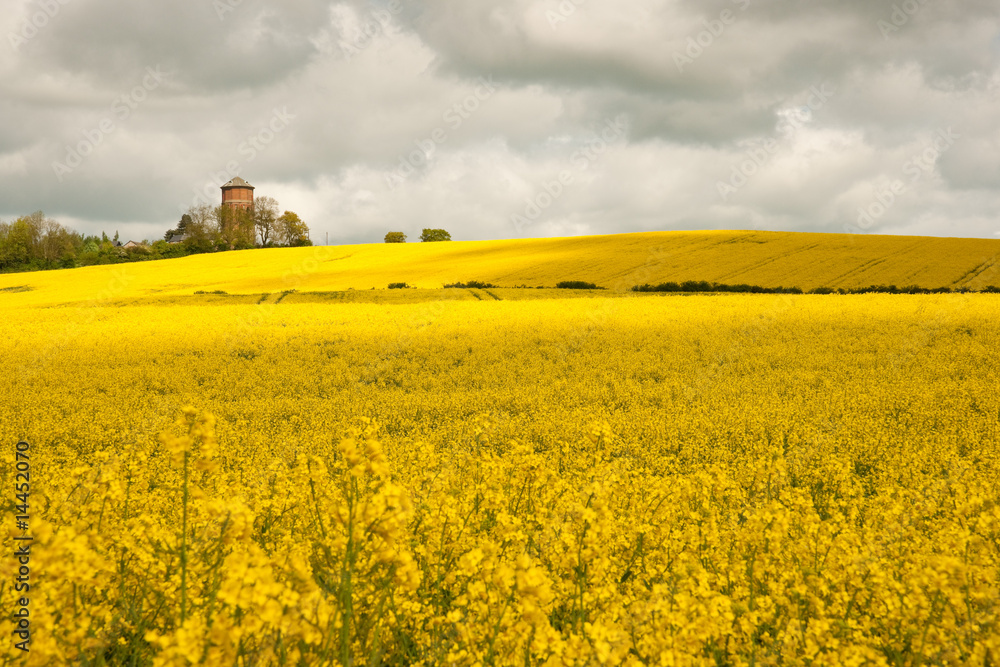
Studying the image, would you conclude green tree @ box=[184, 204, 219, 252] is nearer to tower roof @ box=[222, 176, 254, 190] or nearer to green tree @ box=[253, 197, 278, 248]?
green tree @ box=[253, 197, 278, 248]

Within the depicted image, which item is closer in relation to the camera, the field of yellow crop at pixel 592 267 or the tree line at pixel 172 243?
the field of yellow crop at pixel 592 267

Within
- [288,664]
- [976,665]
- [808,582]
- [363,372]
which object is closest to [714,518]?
[808,582]

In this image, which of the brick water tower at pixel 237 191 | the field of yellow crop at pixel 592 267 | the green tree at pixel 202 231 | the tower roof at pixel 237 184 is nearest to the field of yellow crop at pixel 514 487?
the field of yellow crop at pixel 592 267

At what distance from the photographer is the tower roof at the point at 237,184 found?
456 feet

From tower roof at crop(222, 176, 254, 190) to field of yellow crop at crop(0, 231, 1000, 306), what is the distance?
9408 centimetres

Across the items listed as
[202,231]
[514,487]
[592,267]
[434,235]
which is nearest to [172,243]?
[202,231]

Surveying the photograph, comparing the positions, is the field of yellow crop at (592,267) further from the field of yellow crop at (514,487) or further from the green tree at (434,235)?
the green tree at (434,235)

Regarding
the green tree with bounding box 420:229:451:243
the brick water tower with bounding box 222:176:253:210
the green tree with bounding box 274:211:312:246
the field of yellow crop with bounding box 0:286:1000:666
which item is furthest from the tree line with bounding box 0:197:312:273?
the field of yellow crop with bounding box 0:286:1000:666

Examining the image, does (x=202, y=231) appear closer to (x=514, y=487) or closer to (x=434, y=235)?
(x=434, y=235)

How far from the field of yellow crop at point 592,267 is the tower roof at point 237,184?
94076 millimetres

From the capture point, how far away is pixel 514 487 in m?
5.42

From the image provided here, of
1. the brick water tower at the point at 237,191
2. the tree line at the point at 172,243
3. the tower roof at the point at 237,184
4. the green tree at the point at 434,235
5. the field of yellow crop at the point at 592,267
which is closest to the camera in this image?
the field of yellow crop at the point at 592,267

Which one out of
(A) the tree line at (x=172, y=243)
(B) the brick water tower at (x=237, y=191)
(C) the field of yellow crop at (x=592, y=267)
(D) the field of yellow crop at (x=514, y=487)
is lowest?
(D) the field of yellow crop at (x=514, y=487)

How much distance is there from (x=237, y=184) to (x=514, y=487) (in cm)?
15140
